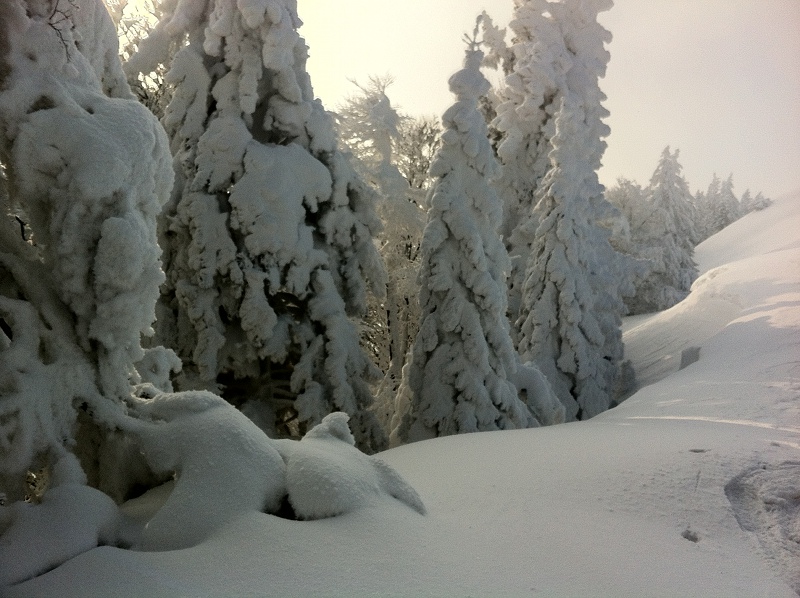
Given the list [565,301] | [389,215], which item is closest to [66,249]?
[389,215]

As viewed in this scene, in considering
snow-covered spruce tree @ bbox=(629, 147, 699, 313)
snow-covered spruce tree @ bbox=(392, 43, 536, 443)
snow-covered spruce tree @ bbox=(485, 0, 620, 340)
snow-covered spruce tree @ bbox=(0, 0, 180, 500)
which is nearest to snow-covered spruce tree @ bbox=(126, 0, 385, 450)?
snow-covered spruce tree @ bbox=(392, 43, 536, 443)

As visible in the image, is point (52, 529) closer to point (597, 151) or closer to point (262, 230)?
point (262, 230)

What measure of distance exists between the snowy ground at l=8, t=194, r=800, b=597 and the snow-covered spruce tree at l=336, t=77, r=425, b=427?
6.03 meters

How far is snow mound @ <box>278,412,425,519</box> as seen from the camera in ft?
10.9

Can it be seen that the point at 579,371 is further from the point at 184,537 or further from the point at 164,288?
the point at 184,537

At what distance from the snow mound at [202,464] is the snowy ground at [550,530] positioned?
6.1 inches

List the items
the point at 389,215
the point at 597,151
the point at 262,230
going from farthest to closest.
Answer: the point at 597,151
the point at 389,215
the point at 262,230

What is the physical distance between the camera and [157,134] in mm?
3979

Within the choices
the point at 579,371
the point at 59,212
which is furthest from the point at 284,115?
the point at 579,371

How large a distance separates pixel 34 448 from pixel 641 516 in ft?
12.5

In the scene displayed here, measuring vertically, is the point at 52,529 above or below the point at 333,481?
above

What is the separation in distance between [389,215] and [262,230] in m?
4.32

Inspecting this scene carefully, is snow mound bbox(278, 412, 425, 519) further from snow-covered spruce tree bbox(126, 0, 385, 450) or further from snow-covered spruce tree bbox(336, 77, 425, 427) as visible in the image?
snow-covered spruce tree bbox(336, 77, 425, 427)

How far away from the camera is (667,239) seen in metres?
24.6
